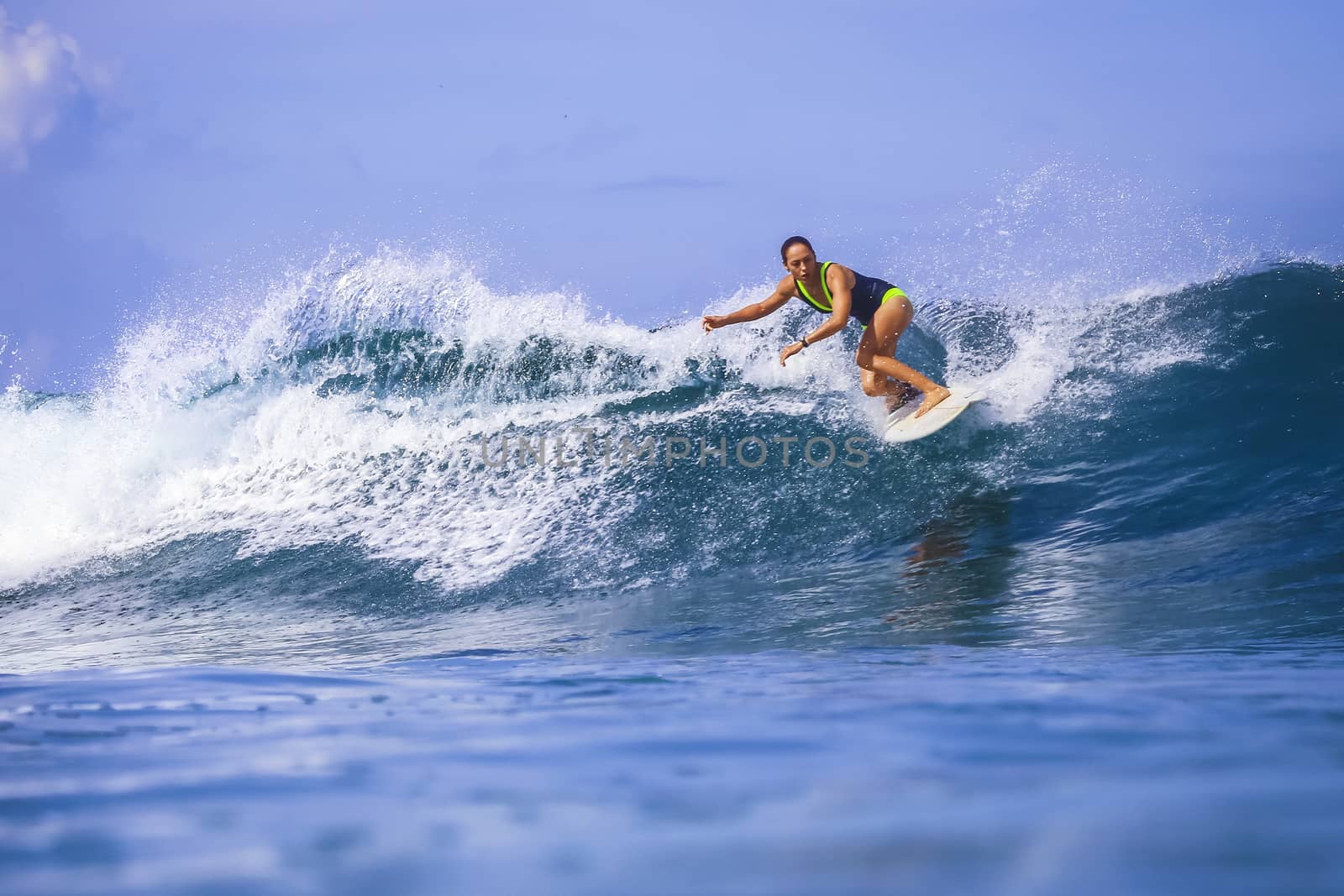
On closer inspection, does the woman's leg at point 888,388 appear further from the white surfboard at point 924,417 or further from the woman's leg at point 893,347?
the woman's leg at point 893,347

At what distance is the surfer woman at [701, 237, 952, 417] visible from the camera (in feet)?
21.8

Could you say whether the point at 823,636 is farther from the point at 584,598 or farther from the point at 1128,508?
the point at 1128,508

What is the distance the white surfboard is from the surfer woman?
0.19 ft

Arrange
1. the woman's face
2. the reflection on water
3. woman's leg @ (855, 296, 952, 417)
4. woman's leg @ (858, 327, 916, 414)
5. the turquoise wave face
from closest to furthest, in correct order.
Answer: the reflection on water < the turquoise wave face < the woman's face < woman's leg @ (855, 296, 952, 417) < woman's leg @ (858, 327, 916, 414)

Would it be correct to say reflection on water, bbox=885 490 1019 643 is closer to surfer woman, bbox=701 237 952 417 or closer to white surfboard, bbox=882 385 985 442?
white surfboard, bbox=882 385 985 442

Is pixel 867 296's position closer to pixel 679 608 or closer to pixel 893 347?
pixel 893 347

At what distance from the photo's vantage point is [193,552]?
795 centimetres

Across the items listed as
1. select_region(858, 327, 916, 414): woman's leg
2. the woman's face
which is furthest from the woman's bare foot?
the woman's face

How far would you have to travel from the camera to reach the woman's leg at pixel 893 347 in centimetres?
693

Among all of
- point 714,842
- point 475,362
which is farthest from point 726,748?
point 475,362

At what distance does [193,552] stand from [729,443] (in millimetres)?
4311

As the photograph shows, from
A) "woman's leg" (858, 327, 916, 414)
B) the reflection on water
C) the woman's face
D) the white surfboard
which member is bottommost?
the reflection on water

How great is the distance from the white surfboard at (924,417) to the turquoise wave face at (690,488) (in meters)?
0.19

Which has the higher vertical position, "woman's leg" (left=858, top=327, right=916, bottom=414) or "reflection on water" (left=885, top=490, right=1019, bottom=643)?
"woman's leg" (left=858, top=327, right=916, bottom=414)
